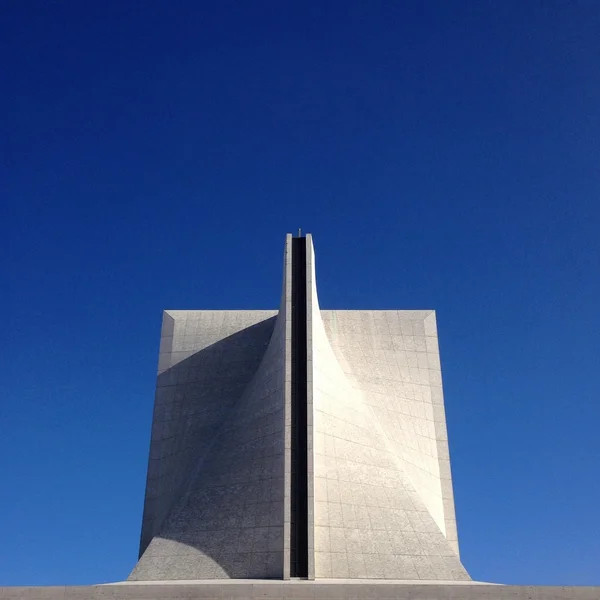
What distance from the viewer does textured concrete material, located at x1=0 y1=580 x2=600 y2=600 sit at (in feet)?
51.5

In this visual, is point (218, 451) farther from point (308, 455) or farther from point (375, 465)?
point (375, 465)

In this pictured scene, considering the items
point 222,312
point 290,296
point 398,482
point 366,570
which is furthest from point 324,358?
point 222,312

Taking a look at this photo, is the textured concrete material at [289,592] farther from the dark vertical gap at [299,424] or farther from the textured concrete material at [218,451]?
the dark vertical gap at [299,424]

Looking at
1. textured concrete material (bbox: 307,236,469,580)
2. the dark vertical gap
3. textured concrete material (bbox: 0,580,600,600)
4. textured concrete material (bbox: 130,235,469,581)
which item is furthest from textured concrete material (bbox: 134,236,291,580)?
textured concrete material (bbox: 0,580,600,600)

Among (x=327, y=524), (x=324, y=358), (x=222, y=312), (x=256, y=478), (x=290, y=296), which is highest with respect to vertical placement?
(x=222, y=312)

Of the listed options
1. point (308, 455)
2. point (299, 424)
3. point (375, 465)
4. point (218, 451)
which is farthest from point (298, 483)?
point (218, 451)

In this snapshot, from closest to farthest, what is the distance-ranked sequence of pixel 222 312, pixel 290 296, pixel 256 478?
pixel 256 478 < pixel 290 296 < pixel 222 312

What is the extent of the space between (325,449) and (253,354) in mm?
9088

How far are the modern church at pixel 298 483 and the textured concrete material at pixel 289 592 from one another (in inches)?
1.0

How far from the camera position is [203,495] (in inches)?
880

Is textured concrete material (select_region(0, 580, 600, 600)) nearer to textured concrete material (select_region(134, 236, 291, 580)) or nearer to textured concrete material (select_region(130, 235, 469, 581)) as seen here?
textured concrete material (select_region(130, 235, 469, 581))

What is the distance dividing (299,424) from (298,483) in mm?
1850

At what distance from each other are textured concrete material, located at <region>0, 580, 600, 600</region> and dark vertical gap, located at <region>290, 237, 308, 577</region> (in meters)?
3.18

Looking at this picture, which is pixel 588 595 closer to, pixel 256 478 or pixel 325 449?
pixel 325 449
